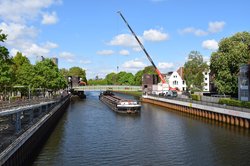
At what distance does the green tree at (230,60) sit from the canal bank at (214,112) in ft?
29.1

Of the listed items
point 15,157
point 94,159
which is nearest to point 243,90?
point 94,159

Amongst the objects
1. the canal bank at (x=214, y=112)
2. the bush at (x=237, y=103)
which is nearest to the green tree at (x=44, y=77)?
the canal bank at (x=214, y=112)

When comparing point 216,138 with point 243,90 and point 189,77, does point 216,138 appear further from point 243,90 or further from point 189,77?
point 189,77

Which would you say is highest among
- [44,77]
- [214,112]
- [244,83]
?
[44,77]

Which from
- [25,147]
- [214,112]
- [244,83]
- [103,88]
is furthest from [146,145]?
[103,88]

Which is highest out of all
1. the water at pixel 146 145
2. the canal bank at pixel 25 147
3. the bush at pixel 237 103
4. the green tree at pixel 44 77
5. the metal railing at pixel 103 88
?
the green tree at pixel 44 77

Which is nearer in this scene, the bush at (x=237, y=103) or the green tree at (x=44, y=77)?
the bush at (x=237, y=103)

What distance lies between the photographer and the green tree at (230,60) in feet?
254

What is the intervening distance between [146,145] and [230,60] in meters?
45.0

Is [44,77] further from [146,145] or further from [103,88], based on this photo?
[103,88]

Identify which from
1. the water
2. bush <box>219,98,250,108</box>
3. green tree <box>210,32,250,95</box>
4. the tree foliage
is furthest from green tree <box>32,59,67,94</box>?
bush <box>219,98,250,108</box>

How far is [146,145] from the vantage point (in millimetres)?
41531

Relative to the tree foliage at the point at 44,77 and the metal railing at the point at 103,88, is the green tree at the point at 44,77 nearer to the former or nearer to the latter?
the tree foliage at the point at 44,77

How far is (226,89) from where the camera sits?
7969 cm
